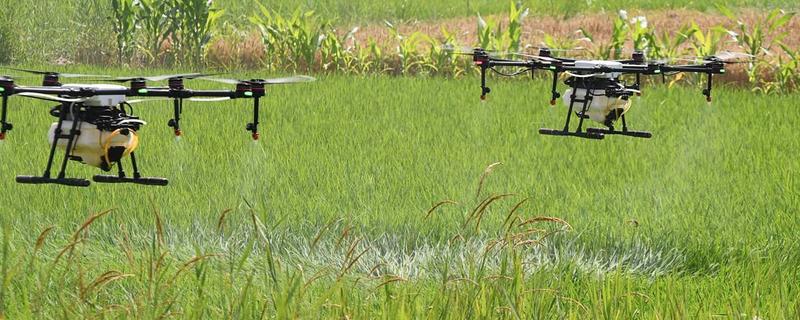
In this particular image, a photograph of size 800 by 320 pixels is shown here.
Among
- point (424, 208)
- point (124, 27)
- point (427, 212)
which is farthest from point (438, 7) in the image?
point (427, 212)

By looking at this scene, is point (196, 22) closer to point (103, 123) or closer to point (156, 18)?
point (156, 18)

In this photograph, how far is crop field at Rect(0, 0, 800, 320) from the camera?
13.6ft

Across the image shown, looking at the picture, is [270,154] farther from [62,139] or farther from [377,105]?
[62,139]

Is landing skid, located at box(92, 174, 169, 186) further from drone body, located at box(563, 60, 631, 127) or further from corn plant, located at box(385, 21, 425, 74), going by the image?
corn plant, located at box(385, 21, 425, 74)

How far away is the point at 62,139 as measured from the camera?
3365 mm

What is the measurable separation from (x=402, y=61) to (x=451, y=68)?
24.0 inches

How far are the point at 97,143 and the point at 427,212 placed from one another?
2349 mm

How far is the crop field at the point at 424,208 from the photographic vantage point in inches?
163

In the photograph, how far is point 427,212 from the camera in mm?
5488

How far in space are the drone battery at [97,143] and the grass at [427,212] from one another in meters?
0.60

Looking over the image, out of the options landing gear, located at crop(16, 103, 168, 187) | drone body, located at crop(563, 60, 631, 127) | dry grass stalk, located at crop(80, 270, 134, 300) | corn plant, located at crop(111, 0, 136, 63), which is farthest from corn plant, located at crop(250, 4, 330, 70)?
dry grass stalk, located at crop(80, 270, 134, 300)

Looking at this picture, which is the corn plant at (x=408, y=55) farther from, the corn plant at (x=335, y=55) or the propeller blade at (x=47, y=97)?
the propeller blade at (x=47, y=97)

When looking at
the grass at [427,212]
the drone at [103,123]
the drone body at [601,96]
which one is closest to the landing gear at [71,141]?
the drone at [103,123]

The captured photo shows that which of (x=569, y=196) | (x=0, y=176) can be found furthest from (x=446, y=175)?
(x=0, y=176)
